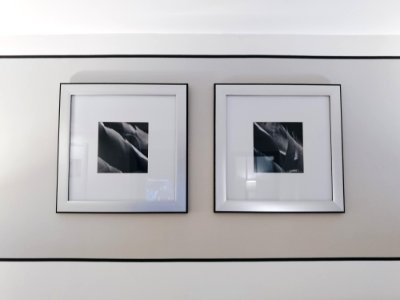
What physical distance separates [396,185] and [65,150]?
6.08 feet

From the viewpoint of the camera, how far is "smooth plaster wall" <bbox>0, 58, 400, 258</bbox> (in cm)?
195

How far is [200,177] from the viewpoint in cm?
198

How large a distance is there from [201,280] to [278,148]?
837 mm

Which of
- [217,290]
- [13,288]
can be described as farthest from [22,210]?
[217,290]
